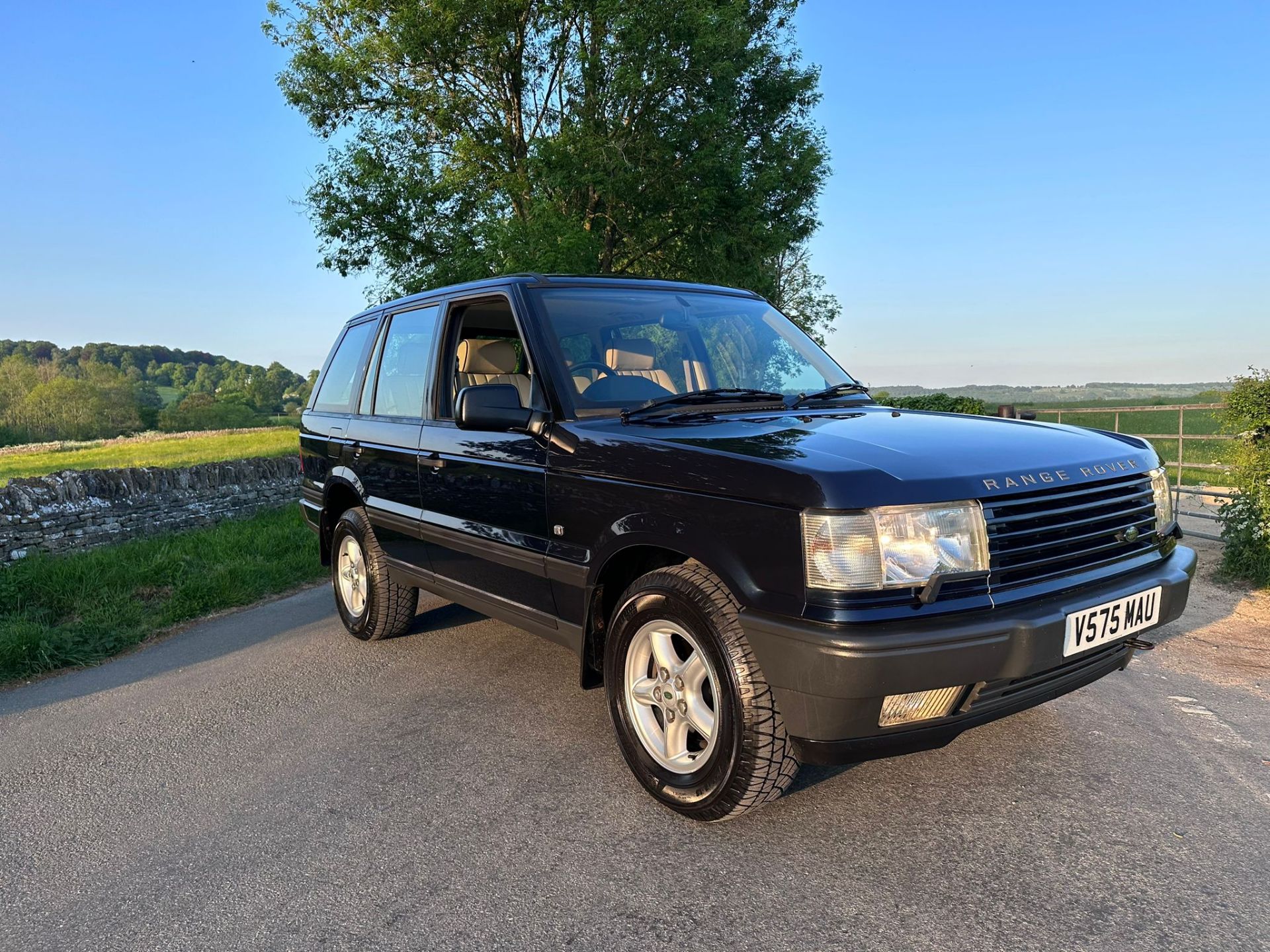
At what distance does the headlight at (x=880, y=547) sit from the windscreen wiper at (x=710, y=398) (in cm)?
117

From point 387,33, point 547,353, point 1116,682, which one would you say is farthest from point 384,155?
point 1116,682

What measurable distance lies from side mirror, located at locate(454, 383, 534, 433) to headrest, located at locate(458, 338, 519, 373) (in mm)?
897

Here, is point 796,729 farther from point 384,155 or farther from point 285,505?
point 384,155

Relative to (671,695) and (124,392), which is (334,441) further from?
(124,392)

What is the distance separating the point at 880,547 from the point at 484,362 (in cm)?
265

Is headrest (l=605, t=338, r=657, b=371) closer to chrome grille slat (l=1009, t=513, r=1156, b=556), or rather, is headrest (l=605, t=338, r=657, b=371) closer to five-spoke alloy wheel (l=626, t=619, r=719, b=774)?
five-spoke alloy wheel (l=626, t=619, r=719, b=774)

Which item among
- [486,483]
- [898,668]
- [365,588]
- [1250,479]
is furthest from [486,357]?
[1250,479]

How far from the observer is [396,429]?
469 centimetres

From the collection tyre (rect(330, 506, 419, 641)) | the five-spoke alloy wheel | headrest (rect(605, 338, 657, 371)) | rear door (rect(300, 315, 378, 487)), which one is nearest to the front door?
headrest (rect(605, 338, 657, 371))

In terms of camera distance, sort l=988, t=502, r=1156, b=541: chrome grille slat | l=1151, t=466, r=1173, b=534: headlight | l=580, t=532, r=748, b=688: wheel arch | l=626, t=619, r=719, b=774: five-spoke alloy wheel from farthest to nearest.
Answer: l=1151, t=466, r=1173, b=534: headlight, l=626, t=619, r=719, b=774: five-spoke alloy wheel, l=580, t=532, r=748, b=688: wheel arch, l=988, t=502, r=1156, b=541: chrome grille slat

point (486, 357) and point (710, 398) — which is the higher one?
point (486, 357)

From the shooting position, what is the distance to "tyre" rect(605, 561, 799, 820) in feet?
8.46

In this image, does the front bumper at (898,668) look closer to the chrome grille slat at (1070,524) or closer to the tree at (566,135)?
the chrome grille slat at (1070,524)

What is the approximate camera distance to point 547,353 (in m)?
3.58
